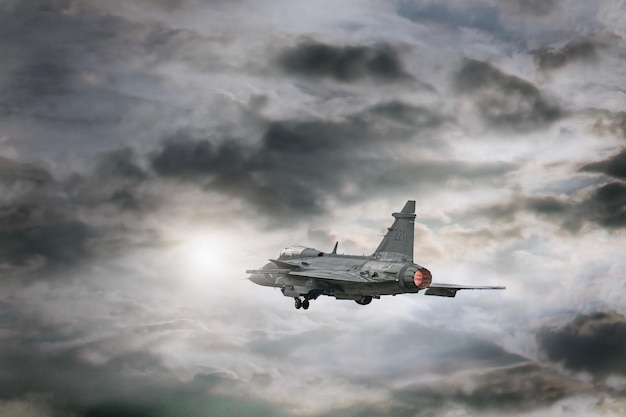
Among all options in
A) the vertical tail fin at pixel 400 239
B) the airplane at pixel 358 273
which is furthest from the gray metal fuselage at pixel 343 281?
the vertical tail fin at pixel 400 239

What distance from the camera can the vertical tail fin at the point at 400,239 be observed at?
321 feet

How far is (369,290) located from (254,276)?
1818 cm

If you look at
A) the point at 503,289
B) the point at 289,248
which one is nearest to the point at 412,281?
the point at 503,289

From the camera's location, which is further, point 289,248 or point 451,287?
point 289,248

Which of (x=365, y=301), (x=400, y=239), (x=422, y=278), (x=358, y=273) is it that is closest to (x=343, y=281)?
(x=358, y=273)

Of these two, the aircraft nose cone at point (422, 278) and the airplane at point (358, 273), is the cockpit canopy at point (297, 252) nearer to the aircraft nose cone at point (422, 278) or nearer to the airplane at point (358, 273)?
the airplane at point (358, 273)

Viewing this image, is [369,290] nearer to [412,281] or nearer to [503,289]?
[412,281]

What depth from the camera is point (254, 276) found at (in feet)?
363

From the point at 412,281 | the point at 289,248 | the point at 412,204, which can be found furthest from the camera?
the point at 289,248

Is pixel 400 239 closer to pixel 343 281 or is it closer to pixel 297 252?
pixel 343 281

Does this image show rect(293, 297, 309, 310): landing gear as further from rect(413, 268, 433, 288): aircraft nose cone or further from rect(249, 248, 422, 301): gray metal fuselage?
rect(413, 268, 433, 288): aircraft nose cone

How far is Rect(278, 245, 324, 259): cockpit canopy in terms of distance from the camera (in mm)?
106688

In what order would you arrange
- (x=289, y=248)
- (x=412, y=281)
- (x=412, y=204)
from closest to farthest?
1. (x=412, y=281)
2. (x=412, y=204)
3. (x=289, y=248)

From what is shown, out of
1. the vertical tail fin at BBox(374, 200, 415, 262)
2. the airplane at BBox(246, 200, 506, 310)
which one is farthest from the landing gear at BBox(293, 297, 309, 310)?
the vertical tail fin at BBox(374, 200, 415, 262)
